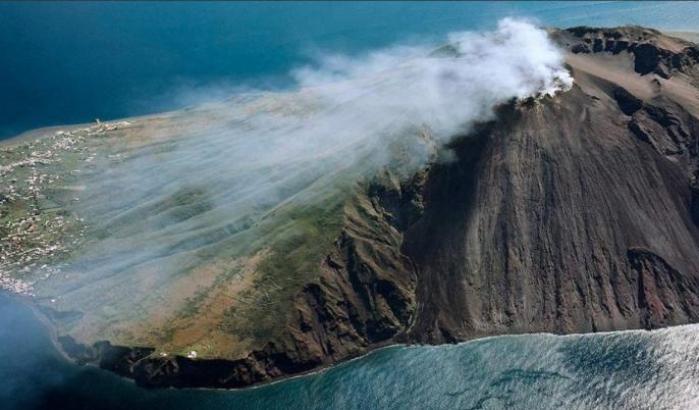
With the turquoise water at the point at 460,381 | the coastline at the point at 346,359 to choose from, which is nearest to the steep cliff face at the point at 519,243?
the coastline at the point at 346,359

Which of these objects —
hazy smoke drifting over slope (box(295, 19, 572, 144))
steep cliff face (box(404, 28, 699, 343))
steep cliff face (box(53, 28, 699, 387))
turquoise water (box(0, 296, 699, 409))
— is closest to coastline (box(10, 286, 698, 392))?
turquoise water (box(0, 296, 699, 409))

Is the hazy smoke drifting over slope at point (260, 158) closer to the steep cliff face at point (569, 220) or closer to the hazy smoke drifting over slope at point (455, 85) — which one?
the hazy smoke drifting over slope at point (455, 85)

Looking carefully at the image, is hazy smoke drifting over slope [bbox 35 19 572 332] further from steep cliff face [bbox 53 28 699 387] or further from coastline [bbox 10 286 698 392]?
coastline [bbox 10 286 698 392]

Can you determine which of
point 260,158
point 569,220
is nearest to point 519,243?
point 569,220

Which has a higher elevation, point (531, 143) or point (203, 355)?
point (531, 143)

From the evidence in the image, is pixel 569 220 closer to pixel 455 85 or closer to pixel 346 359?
pixel 455 85

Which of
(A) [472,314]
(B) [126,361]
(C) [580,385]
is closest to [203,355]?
(B) [126,361]

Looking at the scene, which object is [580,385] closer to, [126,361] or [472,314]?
[472,314]
